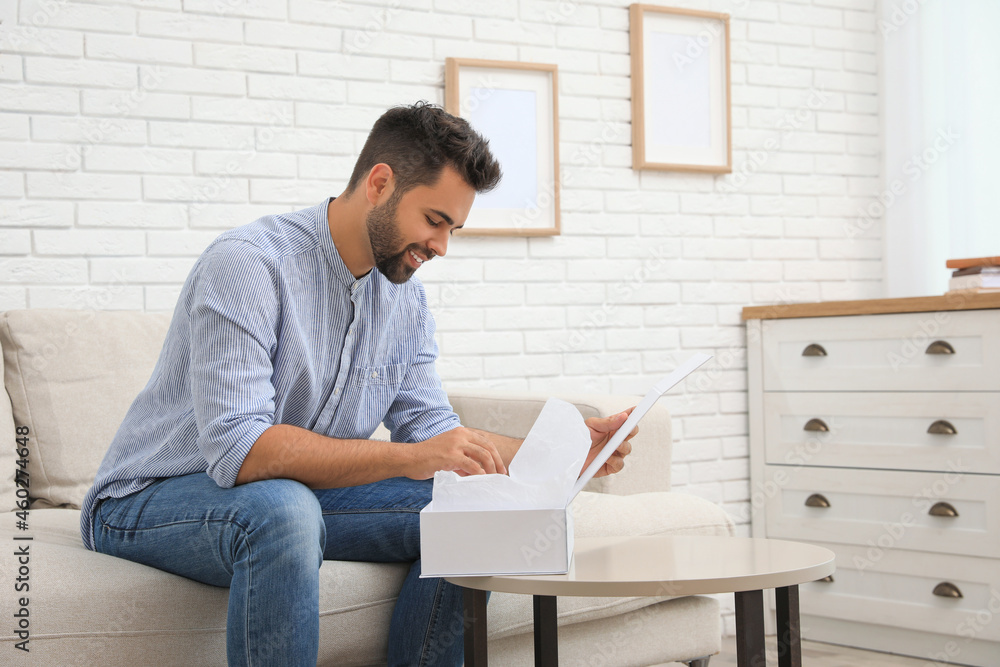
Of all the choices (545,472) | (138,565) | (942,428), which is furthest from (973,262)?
(138,565)

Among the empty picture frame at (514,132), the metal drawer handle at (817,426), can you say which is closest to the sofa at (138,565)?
the empty picture frame at (514,132)

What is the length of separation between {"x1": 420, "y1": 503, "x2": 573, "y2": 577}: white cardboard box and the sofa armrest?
30.3 inches

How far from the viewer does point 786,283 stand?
9.71 ft

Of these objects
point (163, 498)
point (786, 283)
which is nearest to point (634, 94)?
point (786, 283)

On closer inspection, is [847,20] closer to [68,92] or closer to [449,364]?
[449,364]

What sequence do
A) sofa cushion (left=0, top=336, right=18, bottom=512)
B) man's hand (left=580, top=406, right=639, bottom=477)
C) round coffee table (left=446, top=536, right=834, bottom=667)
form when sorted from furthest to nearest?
sofa cushion (left=0, top=336, right=18, bottom=512), man's hand (left=580, top=406, right=639, bottom=477), round coffee table (left=446, top=536, right=834, bottom=667)

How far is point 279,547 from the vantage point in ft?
3.93

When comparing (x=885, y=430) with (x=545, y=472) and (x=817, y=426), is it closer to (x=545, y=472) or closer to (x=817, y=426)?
(x=817, y=426)

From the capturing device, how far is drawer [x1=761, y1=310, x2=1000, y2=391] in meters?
2.30

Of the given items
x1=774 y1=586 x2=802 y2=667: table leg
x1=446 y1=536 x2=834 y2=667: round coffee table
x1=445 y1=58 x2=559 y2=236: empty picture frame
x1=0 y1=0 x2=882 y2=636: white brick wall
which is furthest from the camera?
x1=445 y1=58 x2=559 y2=236: empty picture frame

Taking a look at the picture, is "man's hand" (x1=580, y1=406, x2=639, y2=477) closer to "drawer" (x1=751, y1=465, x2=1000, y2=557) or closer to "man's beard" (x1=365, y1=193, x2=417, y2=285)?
"man's beard" (x1=365, y1=193, x2=417, y2=285)

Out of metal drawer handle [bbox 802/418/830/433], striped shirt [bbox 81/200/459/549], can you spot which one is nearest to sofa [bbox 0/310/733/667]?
striped shirt [bbox 81/200/459/549]

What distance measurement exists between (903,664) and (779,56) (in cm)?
177

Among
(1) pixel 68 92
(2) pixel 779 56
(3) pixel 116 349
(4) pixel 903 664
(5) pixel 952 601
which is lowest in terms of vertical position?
(4) pixel 903 664
